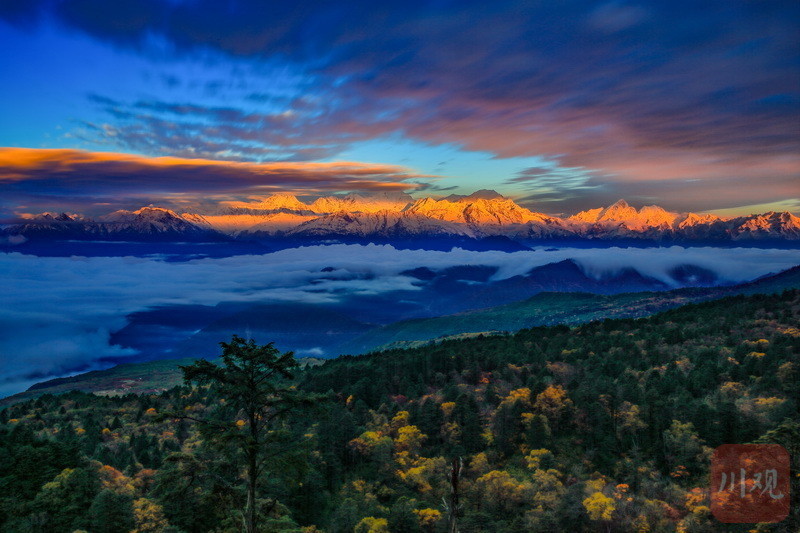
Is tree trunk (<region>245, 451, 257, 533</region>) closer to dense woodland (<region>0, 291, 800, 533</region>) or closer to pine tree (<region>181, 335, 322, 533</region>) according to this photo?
pine tree (<region>181, 335, 322, 533</region>)

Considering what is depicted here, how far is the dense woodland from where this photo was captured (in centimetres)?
5350

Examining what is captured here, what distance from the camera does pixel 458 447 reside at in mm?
100062


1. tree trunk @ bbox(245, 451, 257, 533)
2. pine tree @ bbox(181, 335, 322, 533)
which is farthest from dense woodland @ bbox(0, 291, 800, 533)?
tree trunk @ bbox(245, 451, 257, 533)

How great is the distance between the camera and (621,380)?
13050cm

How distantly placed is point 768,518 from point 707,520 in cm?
2520

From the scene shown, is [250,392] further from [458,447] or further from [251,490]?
[458,447]

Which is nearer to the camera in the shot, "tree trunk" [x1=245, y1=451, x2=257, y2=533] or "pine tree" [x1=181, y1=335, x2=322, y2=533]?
"pine tree" [x1=181, y1=335, x2=322, y2=533]

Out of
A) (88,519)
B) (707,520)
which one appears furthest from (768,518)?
(88,519)

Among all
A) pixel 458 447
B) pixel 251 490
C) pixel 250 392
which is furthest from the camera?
pixel 458 447

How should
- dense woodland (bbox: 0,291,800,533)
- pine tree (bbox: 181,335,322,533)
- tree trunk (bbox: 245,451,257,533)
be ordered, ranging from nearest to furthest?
pine tree (bbox: 181,335,322,533) < tree trunk (bbox: 245,451,257,533) < dense woodland (bbox: 0,291,800,533)

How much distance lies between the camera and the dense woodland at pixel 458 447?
53500 mm

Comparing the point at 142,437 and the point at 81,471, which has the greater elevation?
the point at 81,471

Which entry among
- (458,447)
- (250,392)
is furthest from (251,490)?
(458,447)

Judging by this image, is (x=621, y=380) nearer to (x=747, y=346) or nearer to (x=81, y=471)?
(x=747, y=346)
